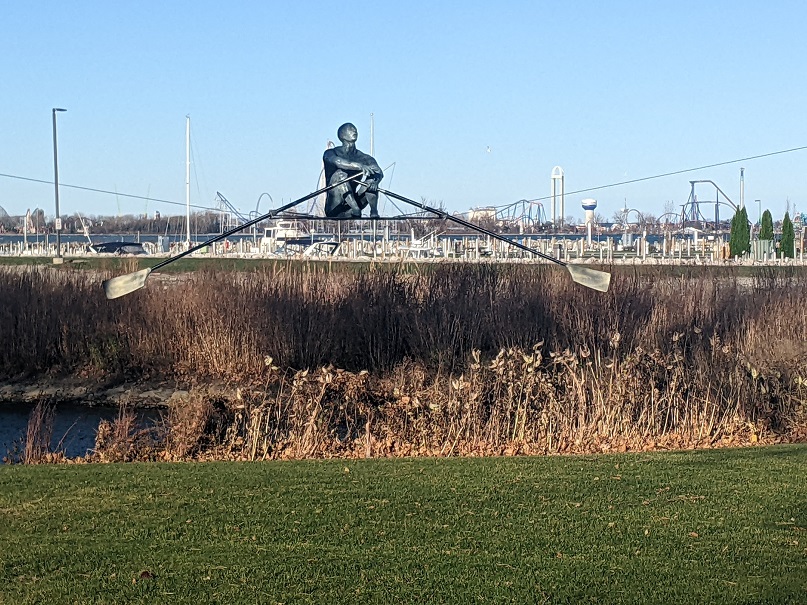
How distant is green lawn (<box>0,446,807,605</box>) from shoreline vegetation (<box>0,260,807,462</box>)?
173 cm

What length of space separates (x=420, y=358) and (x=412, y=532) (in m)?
15.0

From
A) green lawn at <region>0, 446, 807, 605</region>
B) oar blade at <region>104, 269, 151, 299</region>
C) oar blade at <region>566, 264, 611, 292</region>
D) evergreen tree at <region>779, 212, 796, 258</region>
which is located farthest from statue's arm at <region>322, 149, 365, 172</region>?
evergreen tree at <region>779, 212, 796, 258</region>

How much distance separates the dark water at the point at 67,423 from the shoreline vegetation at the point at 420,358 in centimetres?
68

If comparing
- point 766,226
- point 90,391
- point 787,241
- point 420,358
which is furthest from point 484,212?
point 766,226

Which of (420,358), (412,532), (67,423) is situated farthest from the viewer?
(420,358)

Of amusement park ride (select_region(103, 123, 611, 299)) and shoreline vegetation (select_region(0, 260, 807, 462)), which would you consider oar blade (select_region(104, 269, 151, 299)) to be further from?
shoreline vegetation (select_region(0, 260, 807, 462))

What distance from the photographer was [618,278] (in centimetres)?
2472

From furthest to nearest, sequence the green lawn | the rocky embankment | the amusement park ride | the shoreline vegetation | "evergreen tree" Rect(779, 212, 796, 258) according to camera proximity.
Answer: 1. "evergreen tree" Rect(779, 212, 796, 258)
2. the rocky embankment
3. the shoreline vegetation
4. the amusement park ride
5. the green lawn

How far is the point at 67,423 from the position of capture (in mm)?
21453

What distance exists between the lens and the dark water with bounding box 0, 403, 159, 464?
57.0 ft

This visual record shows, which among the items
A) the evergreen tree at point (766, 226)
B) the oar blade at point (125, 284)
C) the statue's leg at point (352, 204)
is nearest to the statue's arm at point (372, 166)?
the statue's leg at point (352, 204)

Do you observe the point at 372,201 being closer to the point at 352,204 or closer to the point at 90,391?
the point at 352,204

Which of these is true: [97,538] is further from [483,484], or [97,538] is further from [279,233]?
[279,233]

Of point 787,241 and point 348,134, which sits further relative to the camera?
point 787,241
